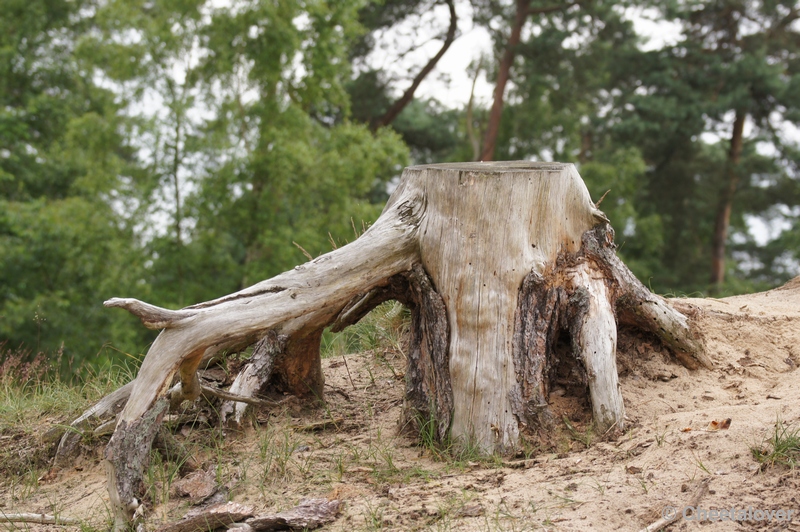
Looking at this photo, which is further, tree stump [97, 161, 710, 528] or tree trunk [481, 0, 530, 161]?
tree trunk [481, 0, 530, 161]

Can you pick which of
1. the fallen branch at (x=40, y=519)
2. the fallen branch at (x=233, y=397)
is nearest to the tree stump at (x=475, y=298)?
the fallen branch at (x=233, y=397)

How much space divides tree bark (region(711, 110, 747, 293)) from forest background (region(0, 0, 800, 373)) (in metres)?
0.05

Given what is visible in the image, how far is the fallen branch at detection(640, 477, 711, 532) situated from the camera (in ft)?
8.97

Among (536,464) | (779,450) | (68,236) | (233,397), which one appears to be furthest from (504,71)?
(779,450)

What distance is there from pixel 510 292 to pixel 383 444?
98 cm

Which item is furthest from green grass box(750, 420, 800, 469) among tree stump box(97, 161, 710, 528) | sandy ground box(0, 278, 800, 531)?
tree stump box(97, 161, 710, 528)

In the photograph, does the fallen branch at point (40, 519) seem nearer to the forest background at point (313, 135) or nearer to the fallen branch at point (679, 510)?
the fallen branch at point (679, 510)

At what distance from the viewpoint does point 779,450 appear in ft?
10.0

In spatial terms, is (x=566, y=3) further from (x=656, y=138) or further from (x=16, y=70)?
(x=16, y=70)

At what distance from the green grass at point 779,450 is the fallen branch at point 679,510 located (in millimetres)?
265

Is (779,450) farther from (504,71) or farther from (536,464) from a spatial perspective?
(504,71)

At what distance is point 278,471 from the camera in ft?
11.7

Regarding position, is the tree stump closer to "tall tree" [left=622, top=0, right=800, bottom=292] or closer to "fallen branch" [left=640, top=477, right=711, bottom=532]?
"fallen branch" [left=640, top=477, right=711, bottom=532]

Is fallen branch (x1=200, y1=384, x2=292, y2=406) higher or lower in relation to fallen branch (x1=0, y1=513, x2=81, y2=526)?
higher
